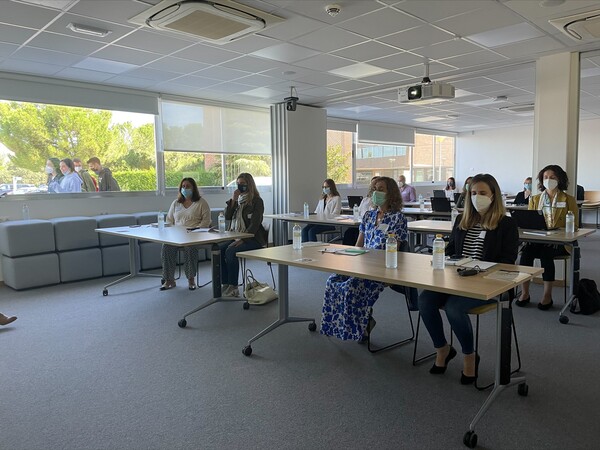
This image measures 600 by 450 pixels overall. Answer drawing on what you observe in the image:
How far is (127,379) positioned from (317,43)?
12.6 feet

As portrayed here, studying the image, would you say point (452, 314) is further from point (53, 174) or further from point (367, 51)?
point (53, 174)

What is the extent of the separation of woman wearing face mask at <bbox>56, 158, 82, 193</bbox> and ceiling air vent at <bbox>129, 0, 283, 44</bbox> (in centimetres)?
337

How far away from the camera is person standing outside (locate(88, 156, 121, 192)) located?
23.1 ft

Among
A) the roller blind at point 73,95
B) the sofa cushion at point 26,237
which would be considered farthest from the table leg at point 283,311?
the roller blind at point 73,95

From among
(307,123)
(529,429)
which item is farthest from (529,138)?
(529,429)

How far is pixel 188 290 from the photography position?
5.52 metres

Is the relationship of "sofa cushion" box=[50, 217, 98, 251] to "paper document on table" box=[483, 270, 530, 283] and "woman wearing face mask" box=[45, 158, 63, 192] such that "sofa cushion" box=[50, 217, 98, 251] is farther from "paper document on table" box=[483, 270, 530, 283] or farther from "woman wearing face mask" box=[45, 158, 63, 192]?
"paper document on table" box=[483, 270, 530, 283]

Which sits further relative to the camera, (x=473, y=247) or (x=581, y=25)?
(x=581, y=25)

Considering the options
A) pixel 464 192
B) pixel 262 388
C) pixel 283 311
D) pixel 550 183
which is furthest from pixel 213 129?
pixel 262 388

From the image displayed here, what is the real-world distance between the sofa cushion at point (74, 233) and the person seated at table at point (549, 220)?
17.6ft

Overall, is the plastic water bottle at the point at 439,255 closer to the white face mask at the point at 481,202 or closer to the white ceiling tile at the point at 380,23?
the white face mask at the point at 481,202

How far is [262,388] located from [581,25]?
4296 mm

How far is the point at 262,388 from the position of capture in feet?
9.65

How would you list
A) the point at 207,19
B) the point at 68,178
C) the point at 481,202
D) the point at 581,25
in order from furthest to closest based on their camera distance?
the point at 68,178 → the point at 581,25 → the point at 207,19 → the point at 481,202
